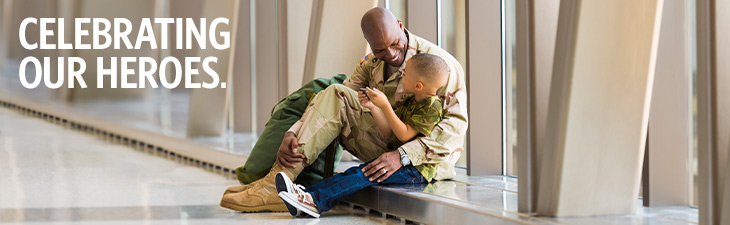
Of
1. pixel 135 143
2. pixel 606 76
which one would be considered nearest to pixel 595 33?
pixel 606 76

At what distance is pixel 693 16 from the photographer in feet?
13.0

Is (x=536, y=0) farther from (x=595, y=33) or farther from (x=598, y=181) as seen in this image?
(x=598, y=181)

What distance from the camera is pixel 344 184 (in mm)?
4496

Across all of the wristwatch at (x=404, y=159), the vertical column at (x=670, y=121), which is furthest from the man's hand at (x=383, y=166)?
the vertical column at (x=670, y=121)

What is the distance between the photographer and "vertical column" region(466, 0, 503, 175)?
5.27m

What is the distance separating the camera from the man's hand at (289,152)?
4605 mm

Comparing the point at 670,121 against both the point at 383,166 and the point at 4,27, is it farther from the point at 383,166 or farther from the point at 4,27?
the point at 4,27

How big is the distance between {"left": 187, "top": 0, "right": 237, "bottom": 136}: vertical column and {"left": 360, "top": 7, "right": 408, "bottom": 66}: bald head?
4113 millimetres

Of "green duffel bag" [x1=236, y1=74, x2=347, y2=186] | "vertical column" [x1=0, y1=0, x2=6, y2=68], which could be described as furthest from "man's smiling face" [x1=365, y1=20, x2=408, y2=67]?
"vertical column" [x1=0, y1=0, x2=6, y2=68]

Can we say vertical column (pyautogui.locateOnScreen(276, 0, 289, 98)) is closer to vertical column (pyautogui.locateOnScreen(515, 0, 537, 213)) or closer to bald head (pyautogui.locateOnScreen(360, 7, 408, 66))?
bald head (pyautogui.locateOnScreen(360, 7, 408, 66))

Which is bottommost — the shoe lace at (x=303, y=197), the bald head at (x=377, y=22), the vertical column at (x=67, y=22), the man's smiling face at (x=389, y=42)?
the shoe lace at (x=303, y=197)

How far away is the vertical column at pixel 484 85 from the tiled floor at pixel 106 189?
0.95 meters

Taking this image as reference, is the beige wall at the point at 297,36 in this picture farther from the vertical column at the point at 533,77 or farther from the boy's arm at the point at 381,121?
the vertical column at the point at 533,77

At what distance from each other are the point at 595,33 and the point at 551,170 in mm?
601
